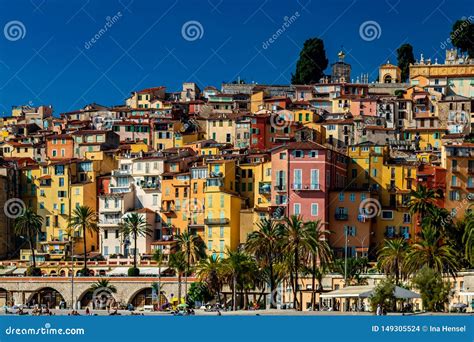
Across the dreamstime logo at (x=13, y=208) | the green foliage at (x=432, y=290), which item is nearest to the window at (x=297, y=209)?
the dreamstime logo at (x=13, y=208)

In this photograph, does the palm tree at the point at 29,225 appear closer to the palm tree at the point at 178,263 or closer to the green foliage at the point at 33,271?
the green foliage at the point at 33,271

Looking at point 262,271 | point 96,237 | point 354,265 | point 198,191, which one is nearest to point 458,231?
point 354,265

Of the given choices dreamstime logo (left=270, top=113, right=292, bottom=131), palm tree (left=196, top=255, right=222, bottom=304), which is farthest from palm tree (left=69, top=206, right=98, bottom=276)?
dreamstime logo (left=270, top=113, right=292, bottom=131)

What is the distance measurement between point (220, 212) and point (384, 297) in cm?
3023

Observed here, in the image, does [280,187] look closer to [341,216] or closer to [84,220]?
[341,216]

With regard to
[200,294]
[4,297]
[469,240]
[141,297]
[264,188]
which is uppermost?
[264,188]

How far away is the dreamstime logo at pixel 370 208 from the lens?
77.2 m

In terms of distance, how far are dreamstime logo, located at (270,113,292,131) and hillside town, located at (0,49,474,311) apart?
18 centimetres

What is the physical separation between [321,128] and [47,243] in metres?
21.9

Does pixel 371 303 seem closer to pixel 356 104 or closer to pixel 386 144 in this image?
pixel 386 144

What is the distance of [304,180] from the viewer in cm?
7781

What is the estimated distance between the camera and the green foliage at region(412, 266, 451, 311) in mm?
53219

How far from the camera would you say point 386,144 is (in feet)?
285

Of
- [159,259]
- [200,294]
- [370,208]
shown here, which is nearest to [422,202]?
[370,208]
